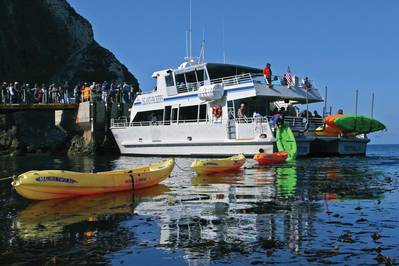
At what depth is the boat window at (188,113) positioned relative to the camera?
3055cm

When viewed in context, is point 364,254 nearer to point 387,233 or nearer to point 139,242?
point 387,233

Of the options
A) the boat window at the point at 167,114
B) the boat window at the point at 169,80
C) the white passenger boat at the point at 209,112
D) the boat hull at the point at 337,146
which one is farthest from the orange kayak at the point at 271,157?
the boat window at the point at 169,80

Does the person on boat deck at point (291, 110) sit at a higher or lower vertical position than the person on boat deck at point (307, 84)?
lower

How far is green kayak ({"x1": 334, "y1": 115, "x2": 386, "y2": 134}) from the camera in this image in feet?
88.3

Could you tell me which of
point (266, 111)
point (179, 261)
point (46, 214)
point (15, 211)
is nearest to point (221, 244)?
point (179, 261)

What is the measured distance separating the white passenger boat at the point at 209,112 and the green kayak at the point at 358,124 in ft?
6.84

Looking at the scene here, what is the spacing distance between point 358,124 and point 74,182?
1906 centimetres

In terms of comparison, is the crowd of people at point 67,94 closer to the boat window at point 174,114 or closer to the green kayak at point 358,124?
the boat window at point 174,114

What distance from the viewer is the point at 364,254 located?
Answer: 21.6 ft

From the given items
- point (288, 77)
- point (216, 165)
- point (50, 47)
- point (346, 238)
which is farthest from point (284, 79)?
point (50, 47)

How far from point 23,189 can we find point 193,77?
63.1 ft

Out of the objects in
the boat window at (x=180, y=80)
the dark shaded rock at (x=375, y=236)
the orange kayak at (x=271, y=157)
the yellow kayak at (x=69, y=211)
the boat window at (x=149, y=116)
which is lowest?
the yellow kayak at (x=69, y=211)

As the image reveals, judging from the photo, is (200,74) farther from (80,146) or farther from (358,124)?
(80,146)

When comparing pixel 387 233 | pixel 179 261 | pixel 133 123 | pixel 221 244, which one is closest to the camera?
pixel 179 261
